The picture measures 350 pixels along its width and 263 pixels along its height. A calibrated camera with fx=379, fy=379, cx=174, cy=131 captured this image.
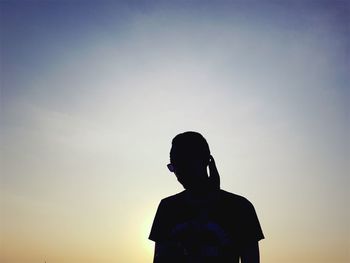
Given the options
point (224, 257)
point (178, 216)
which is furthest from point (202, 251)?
point (178, 216)

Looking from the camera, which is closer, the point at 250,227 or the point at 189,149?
the point at 250,227

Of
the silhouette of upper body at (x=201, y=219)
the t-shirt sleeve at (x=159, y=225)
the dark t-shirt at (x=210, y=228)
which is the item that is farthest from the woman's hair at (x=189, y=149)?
the t-shirt sleeve at (x=159, y=225)

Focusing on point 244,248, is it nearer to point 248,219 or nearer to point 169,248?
point 248,219

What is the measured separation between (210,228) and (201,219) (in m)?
0.19

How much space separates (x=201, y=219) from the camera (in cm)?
475

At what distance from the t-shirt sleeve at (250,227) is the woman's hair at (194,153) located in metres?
0.49

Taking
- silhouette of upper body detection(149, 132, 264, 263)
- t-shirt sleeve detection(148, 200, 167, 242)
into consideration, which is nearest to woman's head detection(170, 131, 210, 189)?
silhouette of upper body detection(149, 132, 264, 263)

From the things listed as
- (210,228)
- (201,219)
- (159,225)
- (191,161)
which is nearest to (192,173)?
(191,161)

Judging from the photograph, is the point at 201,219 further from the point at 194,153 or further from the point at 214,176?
the point at 194,153

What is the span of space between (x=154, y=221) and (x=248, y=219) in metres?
1.32

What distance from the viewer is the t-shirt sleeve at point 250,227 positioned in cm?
464

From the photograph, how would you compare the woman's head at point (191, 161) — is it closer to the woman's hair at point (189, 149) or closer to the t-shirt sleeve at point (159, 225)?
the woman's hair at point (189, 149)

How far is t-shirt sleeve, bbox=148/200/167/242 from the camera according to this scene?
504cm

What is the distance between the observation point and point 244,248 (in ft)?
15.1
